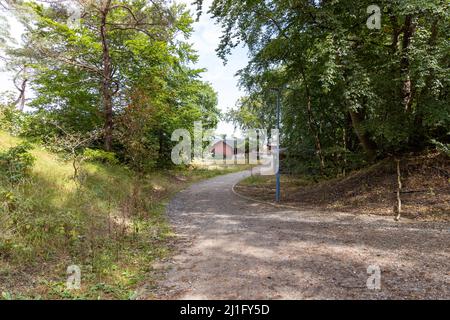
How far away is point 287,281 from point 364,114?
9994 mm

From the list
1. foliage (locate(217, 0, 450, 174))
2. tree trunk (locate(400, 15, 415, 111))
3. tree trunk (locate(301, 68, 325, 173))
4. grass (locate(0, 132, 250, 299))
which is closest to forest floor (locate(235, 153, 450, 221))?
foliage (locate(217, 0, 450, 174))

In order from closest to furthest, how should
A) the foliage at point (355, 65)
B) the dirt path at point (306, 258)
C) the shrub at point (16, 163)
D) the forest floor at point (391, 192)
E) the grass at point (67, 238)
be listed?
the dirt path at point (306, 258) < the grass at point (67, 238) < the shrub at point (16, 163) < the foliage at point (355, 65) < the forest floor at point (391, 192)

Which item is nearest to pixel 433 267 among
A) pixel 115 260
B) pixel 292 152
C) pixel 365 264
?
pixel 365 264

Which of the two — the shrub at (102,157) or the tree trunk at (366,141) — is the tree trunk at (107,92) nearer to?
the shrub at (102,157)

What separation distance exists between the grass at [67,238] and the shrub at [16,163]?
0.21 m

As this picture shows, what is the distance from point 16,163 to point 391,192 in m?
11.5

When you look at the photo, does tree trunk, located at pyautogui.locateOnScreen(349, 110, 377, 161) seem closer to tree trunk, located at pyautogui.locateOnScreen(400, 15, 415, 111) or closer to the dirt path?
tree trunk, located at pyautogui.locateOnScreen(400, 15, 415, 111)

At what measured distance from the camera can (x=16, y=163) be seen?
691 cm

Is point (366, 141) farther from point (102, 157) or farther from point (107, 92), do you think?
point (107, 92)

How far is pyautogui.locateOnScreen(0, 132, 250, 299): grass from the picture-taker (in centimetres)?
420

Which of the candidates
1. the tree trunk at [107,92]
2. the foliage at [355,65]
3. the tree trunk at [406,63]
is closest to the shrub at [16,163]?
the tree trunk at [107,92]

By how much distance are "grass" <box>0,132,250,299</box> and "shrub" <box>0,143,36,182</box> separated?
0.21 metres

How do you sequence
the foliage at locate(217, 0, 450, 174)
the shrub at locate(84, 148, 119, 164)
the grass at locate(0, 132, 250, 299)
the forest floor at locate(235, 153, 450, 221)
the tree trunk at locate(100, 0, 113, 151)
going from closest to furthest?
the grass at locate(0, 132, 250, 299)
the foliage at locate(217, 0, 450, 174)
the forest floor at locate(235, 153, 450, 221)
the shrub at locate(84, 148, 119, 164)
the tree trunk at locate(100, 0, 113, 151)

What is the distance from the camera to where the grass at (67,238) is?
13.8ft
